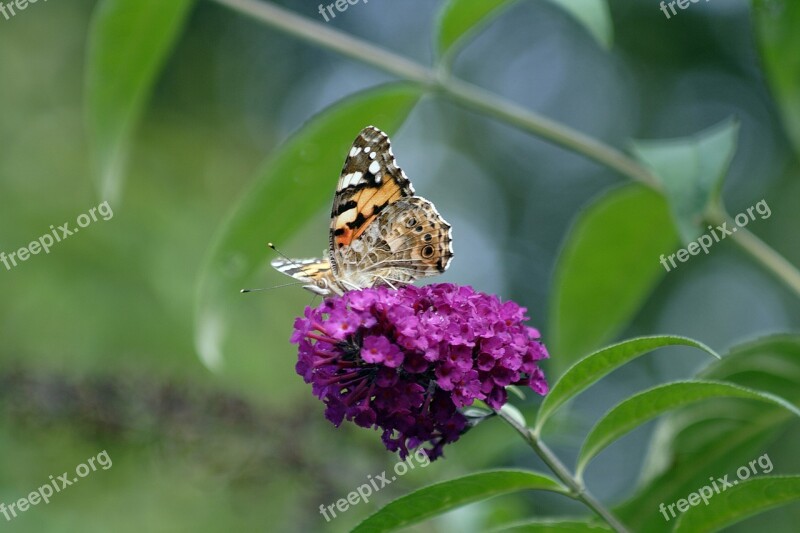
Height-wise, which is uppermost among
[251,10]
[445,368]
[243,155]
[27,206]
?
[243,155]

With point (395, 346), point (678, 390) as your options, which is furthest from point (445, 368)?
point (678, 390)

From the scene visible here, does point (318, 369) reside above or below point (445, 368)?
above

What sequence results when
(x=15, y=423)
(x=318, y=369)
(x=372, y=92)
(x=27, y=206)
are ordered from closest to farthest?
1. (x=318, y=369)
2. (x=372, y=92)
3. (x=15, y=423)
4. (x=27, y=206)

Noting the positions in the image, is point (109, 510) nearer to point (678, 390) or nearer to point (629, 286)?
point (629, 286)

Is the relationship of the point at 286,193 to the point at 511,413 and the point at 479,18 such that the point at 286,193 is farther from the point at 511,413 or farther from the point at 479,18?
the point at 511,413

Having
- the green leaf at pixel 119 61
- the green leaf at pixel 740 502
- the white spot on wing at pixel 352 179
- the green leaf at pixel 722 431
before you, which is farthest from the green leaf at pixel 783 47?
the green leaf at pixel 119 61

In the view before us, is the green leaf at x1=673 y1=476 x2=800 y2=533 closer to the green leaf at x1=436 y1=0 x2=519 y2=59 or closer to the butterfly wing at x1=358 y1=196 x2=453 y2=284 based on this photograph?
the butterfly wing at x1=358 y1=196 x2=453 y2=284

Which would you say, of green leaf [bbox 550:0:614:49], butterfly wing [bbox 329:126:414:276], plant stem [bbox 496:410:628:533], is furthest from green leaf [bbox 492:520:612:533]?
green leaf [bbox 550:0:614:49]
